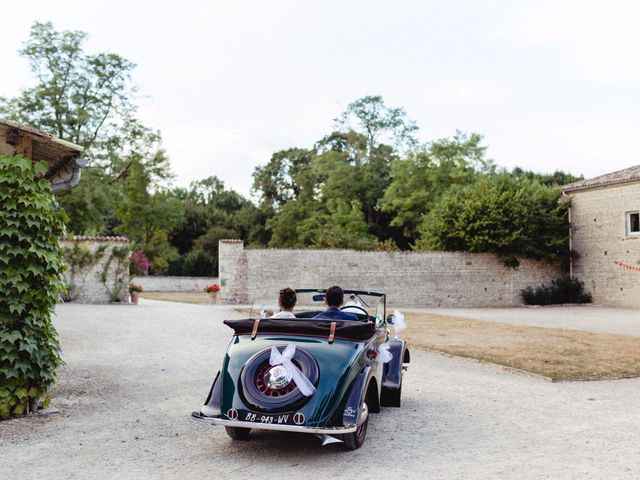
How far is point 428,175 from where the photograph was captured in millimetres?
39781

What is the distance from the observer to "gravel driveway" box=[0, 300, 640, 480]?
459cm

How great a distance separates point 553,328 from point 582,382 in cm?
762

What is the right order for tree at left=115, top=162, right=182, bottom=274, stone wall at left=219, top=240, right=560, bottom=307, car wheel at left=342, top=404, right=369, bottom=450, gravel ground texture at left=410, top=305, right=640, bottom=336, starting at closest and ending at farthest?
car wheel at left=342, top=404, right=369, bottom=450, gravel ground texture at left=410, top=305, right=640, bottom=336, stone wall at left=219, top=240, right=560, bottom=307, tree at left=115, top=162, right=182, bottom=274

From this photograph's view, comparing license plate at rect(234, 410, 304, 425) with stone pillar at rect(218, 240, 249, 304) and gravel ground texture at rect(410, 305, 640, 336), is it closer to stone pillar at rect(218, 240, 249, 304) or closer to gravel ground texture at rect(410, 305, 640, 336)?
gravel ground texture at rect(410, 305, 640, 336)

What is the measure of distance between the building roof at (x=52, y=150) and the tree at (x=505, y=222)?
20561mm

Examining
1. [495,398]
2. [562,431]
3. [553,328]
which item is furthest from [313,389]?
[553,328]

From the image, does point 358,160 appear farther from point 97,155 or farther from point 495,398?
point 495,398

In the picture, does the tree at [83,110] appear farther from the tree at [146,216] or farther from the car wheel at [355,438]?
the car wheel at [355,438]

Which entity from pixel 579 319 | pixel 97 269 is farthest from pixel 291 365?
pixel 97 269

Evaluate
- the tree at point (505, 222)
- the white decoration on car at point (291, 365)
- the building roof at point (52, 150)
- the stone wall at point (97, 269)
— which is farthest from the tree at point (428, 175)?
the white decoration on car at point (291, 365)

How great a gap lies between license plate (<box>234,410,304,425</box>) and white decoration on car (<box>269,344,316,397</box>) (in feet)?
0.59

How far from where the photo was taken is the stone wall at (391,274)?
24.0m

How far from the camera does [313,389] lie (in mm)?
4797

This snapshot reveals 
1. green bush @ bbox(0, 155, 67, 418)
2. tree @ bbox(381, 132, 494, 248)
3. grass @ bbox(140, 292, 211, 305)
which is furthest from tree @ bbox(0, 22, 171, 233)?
green bush @ bbox(0, 155, 67, 418)
